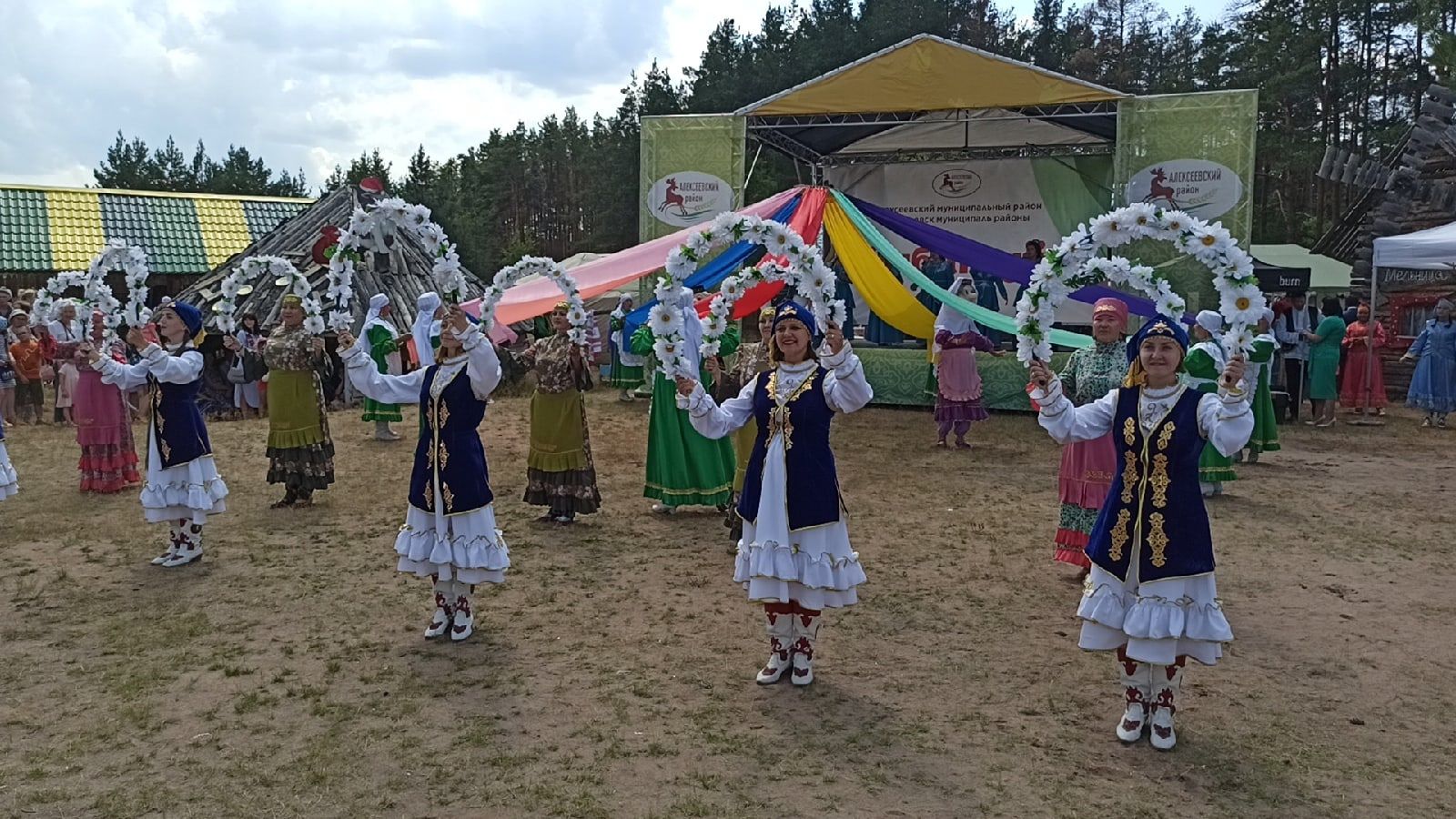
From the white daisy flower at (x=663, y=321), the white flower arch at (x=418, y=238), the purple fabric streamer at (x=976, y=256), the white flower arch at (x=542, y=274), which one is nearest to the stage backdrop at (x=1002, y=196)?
the purple fabric streamer at (x=976, y=256)

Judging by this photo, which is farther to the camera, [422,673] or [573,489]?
[573,489]

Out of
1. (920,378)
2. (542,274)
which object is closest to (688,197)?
(920,378)

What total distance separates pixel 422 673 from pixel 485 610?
0.97 m

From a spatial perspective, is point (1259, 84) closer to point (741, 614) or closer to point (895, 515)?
point (895, 515)

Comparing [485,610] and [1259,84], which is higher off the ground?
[1259,84]

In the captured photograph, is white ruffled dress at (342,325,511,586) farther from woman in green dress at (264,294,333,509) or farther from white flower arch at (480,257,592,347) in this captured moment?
woman in green dress at (264,294,333,509)

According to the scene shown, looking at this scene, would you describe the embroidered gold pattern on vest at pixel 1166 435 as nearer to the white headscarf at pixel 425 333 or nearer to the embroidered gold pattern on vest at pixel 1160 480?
the embroidered gold pattern on vest at pixel 1160 480

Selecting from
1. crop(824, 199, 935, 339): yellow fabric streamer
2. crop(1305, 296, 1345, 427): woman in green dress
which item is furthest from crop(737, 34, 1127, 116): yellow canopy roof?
crop(1305, 296, 1345, 427): woman in green dress

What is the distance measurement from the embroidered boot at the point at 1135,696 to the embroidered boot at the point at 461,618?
307 cm

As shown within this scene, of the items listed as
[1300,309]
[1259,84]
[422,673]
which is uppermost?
[1259,84]

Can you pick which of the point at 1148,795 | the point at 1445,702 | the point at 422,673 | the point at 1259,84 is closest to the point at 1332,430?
the point at 1445,702

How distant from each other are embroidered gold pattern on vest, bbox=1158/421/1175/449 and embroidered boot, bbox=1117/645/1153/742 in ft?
2.59

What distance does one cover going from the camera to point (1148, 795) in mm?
3717

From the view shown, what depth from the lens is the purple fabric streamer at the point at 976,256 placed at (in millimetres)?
10773
